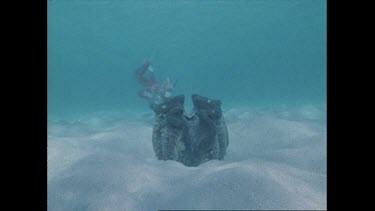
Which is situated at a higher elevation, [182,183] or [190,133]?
[190,133]

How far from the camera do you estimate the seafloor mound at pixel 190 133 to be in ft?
16.8

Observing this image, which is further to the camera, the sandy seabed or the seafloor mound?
the seafloor mound

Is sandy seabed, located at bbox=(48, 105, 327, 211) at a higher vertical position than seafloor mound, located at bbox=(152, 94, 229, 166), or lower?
lower

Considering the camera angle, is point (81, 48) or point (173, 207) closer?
point (173, 207)

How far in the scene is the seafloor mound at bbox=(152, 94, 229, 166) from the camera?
5.12m

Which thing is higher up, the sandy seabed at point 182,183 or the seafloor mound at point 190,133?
the seafloor mound at point 190,133

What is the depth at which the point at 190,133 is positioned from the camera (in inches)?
206

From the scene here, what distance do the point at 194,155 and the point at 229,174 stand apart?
160 cm

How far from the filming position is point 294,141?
261 inches

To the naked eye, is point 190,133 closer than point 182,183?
No

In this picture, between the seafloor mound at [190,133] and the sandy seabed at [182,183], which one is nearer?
the sandy seabed at [182,183]

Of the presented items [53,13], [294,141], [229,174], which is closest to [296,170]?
[229,174]
